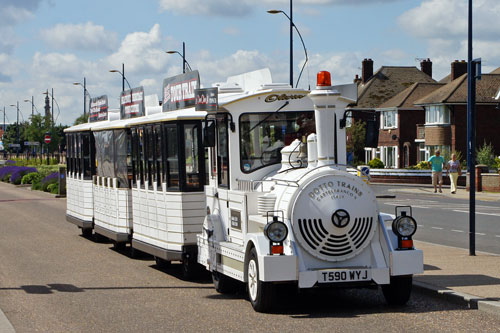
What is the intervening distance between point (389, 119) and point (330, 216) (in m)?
69.8

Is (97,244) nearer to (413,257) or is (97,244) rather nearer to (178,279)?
(178,279)

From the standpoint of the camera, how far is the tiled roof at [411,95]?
7693 centimetres

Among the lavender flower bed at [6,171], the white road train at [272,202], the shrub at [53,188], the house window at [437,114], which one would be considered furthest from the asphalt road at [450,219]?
the lavender flower bed at [6,171]

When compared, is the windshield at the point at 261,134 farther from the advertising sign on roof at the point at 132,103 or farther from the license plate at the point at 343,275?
the advertising sign on roof at the point at 132,103

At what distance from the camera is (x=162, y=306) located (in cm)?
1122

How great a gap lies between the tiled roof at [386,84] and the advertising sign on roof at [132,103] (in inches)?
2584

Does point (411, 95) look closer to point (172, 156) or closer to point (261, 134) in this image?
point (172, 156)

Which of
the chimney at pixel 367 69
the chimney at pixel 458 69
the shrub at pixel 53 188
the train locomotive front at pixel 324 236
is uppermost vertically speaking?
the chimney at pixel 367 69

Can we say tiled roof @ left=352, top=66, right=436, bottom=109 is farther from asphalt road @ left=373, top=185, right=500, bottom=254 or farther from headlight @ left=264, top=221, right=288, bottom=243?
headlight @ left=264, top=221, right=288, bottom=243

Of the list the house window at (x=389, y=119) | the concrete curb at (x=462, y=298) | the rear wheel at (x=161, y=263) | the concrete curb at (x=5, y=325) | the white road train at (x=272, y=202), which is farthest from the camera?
the house window at (x=389, y=119)

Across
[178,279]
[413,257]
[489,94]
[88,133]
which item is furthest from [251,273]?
[489,94]

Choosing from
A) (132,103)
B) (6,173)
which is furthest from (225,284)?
(6,173)

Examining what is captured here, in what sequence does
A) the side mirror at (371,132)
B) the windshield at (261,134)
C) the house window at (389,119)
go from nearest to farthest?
1. the side mirror at (371,132)
2. the windshield at (261,134)
3. the house window at (389,119)

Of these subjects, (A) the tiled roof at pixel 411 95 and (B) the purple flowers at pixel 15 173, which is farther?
(A) the tiled roof at pixel 411 95
